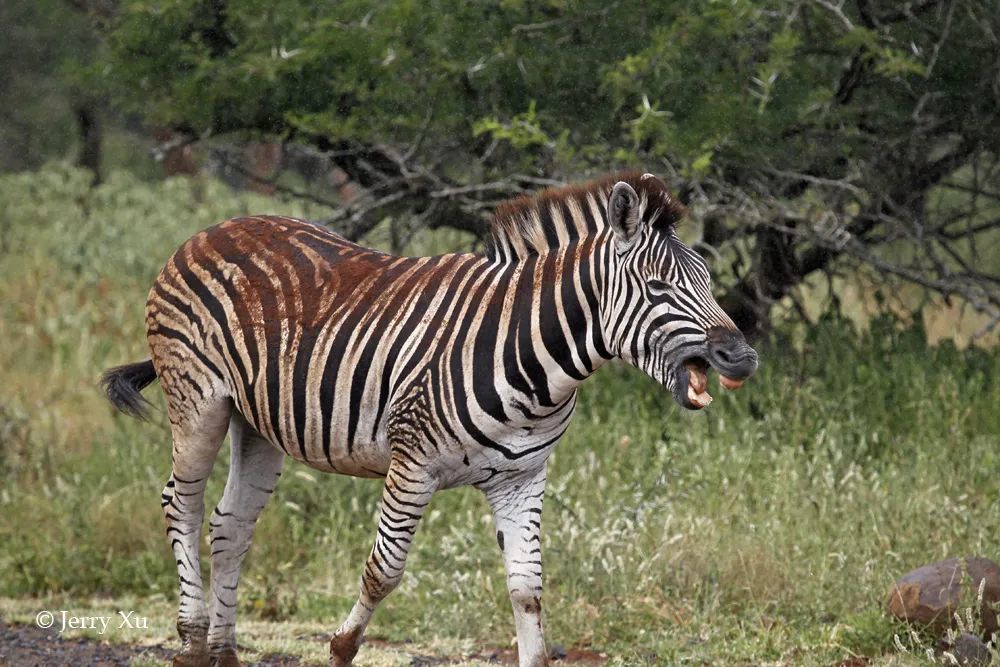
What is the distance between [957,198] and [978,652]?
9599 mm

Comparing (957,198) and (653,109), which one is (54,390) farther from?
(957,198)

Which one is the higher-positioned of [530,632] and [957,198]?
[957,198]

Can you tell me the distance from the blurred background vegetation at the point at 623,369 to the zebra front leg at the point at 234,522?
1.28 metres

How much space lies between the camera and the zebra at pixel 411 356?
4.97m

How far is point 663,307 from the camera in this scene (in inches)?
191

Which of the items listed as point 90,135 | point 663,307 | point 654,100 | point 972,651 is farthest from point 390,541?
point 90,135

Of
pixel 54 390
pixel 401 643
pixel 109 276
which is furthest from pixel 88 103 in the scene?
pixel 401 643

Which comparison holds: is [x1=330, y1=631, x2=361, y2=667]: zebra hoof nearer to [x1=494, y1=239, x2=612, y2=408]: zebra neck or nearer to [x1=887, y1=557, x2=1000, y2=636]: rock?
[x1=494, y1=239, x2=612, y2=408]: zebra neck

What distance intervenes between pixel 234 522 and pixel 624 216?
2.42 meters

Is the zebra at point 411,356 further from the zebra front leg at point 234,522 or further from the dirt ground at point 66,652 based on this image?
the dirt ground at point 66,652

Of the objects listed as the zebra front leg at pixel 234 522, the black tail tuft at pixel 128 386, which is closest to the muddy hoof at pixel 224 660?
the zebra front leg at pixel 234 522

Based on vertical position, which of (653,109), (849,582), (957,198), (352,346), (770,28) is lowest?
(849,582)

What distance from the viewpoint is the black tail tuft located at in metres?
6.42

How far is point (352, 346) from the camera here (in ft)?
18.1
